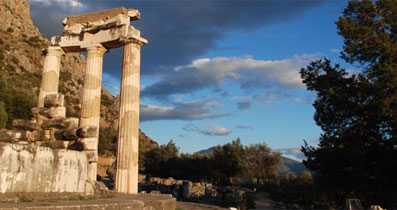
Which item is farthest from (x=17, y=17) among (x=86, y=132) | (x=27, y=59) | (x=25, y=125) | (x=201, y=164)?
(x=86, y=132)

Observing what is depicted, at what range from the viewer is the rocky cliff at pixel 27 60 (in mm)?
53438

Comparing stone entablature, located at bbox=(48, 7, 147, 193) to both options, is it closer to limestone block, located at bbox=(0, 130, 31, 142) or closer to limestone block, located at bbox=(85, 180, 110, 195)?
limestone block, located at bbox=(0, 130, 31, 142)

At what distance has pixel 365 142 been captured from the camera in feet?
56.2

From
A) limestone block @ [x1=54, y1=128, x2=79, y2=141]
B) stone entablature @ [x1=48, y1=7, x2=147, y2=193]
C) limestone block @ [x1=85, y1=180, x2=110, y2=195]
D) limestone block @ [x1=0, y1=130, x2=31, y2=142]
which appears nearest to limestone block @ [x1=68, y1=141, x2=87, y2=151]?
limestone block @ [x1=54, y1=128, x2=79, y2=141]

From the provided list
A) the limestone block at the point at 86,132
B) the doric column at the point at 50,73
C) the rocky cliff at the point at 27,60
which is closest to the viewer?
the limestone block at the point at 86,132

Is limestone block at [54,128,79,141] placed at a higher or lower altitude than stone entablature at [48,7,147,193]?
lower

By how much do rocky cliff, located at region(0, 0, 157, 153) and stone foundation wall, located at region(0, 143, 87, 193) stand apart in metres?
45.2

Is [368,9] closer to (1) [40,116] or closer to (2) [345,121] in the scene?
(2) [345,121]

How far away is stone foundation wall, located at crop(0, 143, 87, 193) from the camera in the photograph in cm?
552

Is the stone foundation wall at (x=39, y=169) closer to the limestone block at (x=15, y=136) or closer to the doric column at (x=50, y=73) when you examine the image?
the limestone block at (x=15, y=136)

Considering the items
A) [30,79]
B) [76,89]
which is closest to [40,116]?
[30,79]

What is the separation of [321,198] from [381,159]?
513cm

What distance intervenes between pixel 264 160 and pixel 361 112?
42489 mm

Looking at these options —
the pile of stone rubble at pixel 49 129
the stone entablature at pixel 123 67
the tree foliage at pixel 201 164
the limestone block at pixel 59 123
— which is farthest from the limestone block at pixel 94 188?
the tree foliage at pixel 201 164
